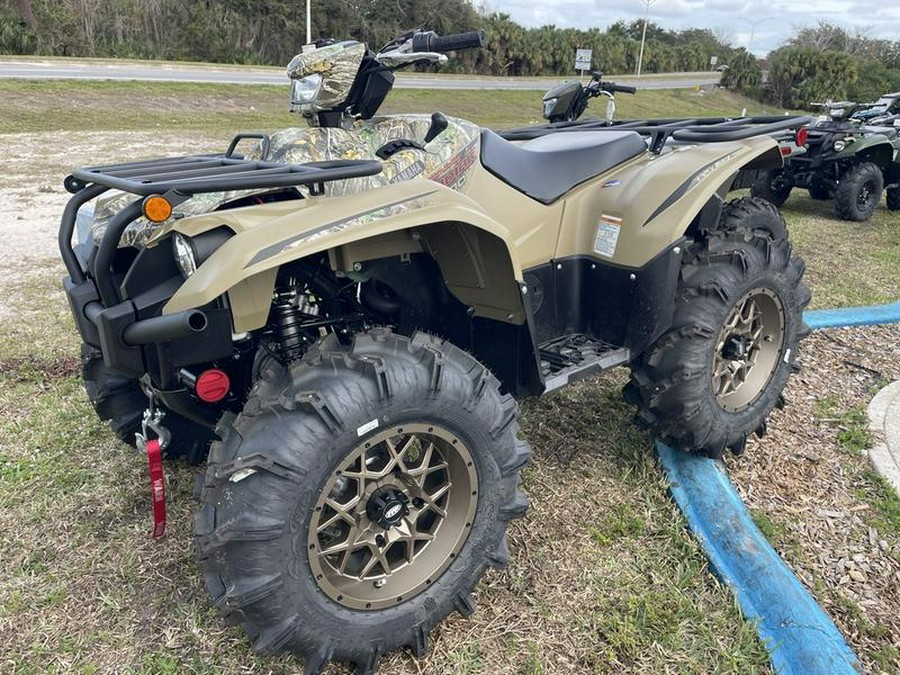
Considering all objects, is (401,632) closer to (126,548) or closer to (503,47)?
(126,548)

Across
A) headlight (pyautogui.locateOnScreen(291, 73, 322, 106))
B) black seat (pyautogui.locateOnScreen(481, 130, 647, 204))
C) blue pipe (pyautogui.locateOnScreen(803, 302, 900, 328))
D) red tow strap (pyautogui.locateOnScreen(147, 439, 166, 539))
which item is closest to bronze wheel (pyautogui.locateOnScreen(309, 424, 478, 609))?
red tow strap (pyautogui.locateOnScreen(147, 439, 166, 539))

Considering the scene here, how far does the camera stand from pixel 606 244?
9.45 feet

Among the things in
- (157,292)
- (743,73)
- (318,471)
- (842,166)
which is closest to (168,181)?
(157,292)

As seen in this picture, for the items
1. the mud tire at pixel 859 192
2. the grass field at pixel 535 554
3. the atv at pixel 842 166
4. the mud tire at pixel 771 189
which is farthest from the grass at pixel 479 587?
the mud tire at pixel 859 192

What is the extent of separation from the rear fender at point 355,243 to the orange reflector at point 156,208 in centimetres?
15

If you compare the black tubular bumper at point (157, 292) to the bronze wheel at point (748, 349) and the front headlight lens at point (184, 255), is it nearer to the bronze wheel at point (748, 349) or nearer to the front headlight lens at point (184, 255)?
the front headlight lens at point (184, 255)

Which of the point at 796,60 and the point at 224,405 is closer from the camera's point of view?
the point at 224,405

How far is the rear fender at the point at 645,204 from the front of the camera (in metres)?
2.77

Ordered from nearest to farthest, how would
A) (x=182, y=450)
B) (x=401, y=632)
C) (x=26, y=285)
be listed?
(x=401, y=632) → (x=182, y=450) → (x=26, y=285)

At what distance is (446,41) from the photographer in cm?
249

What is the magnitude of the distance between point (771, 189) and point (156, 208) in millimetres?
9257

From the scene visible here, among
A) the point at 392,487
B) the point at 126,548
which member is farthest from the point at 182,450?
the point at 392,487

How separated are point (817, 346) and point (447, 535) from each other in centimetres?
334

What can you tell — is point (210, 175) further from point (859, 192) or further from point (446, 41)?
point (859, 192)
